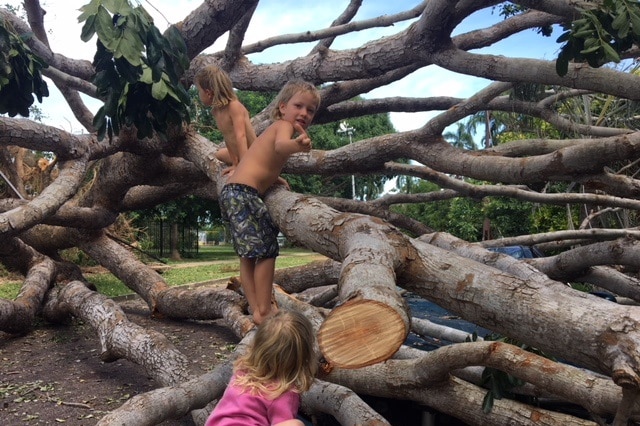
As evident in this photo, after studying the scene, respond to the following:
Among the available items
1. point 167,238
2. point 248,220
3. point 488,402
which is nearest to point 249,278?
point 248,220

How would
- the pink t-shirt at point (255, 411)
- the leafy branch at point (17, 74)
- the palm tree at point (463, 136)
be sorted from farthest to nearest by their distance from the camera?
1. the palm tree at point (463, 136)
2. the leafy branch at point (17, 74)
3. the pink t-shirt at point (255, 411)

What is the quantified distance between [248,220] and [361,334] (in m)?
1.62

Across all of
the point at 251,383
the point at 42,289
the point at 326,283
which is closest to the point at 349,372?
the point at 251,383

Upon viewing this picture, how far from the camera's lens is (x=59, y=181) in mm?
5309

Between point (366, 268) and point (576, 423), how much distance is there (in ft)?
5.69

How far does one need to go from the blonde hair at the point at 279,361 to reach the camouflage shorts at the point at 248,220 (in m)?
1.15

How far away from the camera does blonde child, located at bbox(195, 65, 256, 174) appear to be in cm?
350

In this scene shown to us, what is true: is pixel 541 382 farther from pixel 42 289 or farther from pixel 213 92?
pixel 42 289

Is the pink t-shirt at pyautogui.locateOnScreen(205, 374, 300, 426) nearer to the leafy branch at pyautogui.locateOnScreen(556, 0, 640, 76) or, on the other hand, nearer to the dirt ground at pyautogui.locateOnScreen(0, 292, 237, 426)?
the dirt ground at pyautogui.locateOnScreen(0, 292, 237, 426)

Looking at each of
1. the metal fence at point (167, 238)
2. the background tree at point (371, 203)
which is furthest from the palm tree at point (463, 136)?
the background tree at point (371, 203)

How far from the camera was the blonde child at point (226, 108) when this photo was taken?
350cm

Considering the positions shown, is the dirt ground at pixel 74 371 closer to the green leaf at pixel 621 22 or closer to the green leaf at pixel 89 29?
the green leaf at pixel 89 29

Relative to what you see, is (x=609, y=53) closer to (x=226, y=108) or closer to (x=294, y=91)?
(x=294, y=91)

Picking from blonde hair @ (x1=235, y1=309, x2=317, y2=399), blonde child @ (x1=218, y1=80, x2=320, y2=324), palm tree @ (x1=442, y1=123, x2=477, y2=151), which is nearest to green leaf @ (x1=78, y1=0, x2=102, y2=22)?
blonde child @ (x1=218, y1=80, x2=320, y2=324)
